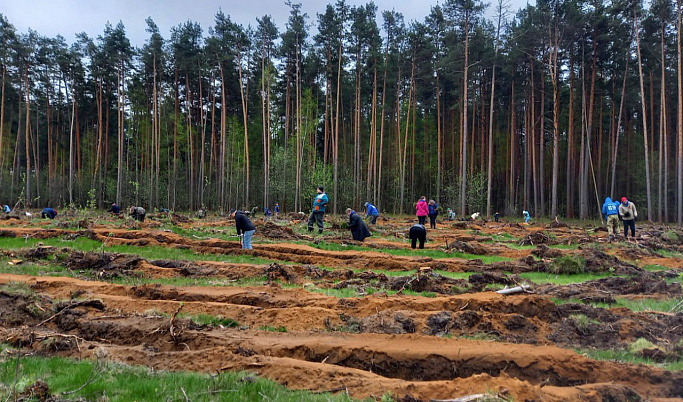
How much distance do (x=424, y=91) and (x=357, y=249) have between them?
32.1 m

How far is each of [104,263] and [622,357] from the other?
12.8m

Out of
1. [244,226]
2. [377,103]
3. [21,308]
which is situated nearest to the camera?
[21,308]

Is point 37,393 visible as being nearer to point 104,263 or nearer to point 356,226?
point 104,263

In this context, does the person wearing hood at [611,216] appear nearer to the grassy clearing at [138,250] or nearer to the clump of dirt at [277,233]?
the clump of dirt at [277,233]

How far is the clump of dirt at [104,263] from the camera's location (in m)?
11.4

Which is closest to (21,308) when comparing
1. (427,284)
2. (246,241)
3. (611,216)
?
(246,241)

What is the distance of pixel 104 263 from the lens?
12.1 m

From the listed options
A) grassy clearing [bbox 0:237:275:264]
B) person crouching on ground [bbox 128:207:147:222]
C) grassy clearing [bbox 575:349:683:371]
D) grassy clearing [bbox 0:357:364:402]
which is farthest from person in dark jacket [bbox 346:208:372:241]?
grassy clearing [bbox 0:357:364:402]

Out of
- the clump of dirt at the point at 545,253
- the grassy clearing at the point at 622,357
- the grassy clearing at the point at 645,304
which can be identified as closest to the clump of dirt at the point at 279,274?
the grassy clearing at the point at 645,304

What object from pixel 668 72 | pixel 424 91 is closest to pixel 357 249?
pixel 424 91

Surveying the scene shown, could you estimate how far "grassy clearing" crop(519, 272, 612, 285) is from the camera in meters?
11.6

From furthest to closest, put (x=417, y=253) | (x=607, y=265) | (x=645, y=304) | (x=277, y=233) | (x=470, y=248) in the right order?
(x=277, y=233), (x=470, y=248), (x=417, y=253), (x=607, y=265), (x=645, y=304)

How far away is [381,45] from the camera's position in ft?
130

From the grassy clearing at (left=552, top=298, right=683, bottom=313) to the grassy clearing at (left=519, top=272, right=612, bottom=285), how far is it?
2405mm
